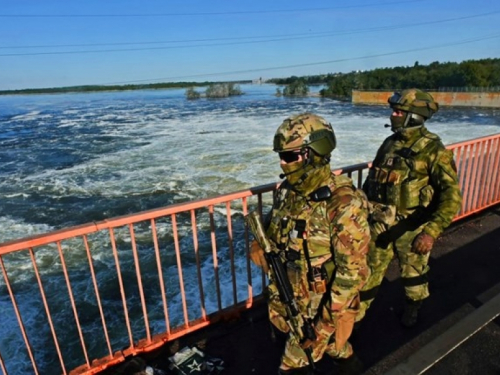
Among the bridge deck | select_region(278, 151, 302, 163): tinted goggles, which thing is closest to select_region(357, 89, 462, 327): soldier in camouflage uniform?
the bridge deck

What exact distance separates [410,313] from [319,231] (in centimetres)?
171

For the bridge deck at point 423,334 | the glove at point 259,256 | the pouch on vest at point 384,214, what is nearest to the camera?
the glove at point 259,256

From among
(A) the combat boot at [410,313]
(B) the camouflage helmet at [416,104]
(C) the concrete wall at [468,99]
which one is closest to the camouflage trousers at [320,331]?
(A) the combat boot at [410,313]

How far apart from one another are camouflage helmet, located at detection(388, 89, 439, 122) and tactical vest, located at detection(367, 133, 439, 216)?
0.19 meters

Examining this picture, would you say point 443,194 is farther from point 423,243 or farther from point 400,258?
point 400,258

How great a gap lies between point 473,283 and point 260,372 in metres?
2.37

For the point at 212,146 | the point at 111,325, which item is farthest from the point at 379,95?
the point at 111,325

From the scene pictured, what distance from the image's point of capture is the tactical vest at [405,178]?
2830 millimetres

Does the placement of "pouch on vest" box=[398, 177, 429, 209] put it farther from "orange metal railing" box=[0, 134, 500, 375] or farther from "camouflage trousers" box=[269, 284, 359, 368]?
"camouflage trousers" box=[269, 284, 359, 368]

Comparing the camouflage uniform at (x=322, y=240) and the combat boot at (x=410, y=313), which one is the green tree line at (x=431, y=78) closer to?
the combat boot at (x=410, y=313)

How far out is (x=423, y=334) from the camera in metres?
2.55

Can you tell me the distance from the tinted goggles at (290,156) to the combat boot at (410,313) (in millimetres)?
1943

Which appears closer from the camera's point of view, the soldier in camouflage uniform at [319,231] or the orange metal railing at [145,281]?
the soldier in camouflage uniform at [319,231]

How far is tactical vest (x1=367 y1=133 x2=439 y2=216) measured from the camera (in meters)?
2.83
